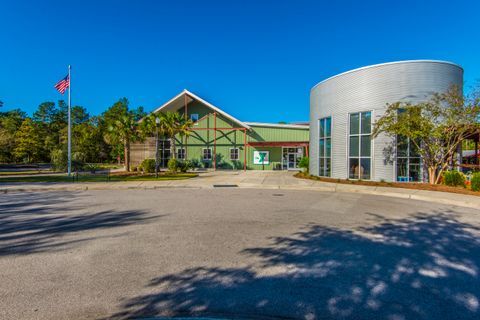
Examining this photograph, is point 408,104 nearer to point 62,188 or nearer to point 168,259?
point 168,259

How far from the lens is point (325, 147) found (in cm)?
1884

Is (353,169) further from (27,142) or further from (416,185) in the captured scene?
(27,142)

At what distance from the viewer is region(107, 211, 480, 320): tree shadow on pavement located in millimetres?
2781

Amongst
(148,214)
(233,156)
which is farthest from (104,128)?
(148,214)

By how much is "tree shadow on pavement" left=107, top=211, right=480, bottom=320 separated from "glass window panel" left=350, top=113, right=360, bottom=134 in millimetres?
12514

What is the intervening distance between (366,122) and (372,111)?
756mm

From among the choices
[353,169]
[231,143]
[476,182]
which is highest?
[231,143]

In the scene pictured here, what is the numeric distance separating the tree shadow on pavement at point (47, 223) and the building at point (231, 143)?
66.6ft

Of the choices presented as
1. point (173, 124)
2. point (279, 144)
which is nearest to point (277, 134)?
point (279, 144)

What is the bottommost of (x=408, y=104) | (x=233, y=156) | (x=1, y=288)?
(x=1, y=288)

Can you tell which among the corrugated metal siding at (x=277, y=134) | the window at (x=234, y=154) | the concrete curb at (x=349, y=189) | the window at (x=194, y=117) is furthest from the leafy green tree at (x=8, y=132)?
the corrugated metal siding at (x=277, y=134)

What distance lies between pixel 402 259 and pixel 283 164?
2485cm

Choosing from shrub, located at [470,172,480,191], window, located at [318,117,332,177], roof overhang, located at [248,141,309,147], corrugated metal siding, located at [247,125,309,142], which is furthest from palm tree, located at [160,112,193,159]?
shrub, located at [470,172,480,191]

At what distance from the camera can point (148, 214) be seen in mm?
7492
